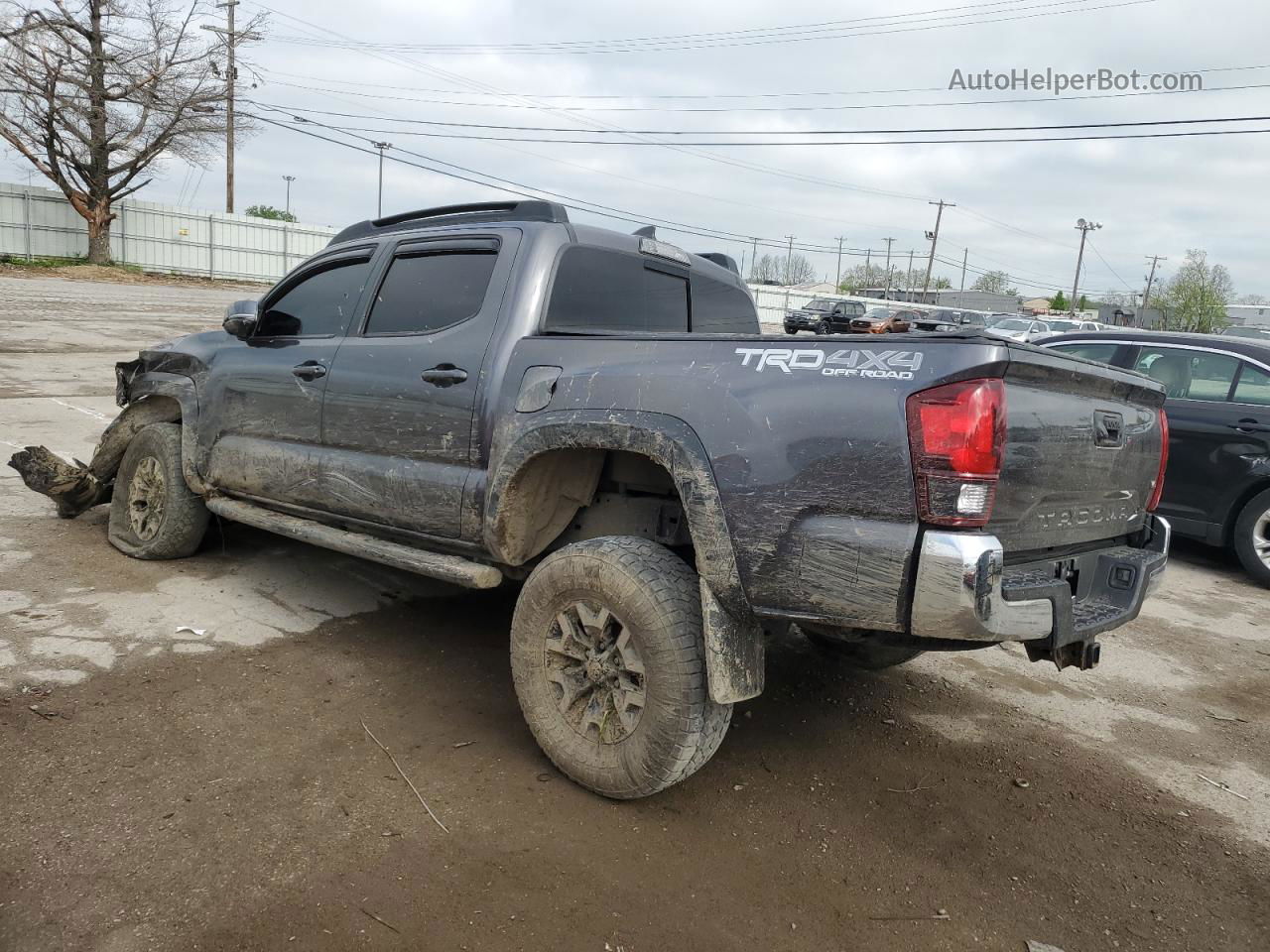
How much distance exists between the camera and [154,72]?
112ft

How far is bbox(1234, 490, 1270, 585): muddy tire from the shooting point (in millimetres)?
6570

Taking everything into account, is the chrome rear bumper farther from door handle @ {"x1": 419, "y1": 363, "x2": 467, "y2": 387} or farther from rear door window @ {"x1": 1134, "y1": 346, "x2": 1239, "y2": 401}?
rear door window @ {"x1": 1134, "y1": 346, "x2": 1239, "y2": 401}

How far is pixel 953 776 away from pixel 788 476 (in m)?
1.56

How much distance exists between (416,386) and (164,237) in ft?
125

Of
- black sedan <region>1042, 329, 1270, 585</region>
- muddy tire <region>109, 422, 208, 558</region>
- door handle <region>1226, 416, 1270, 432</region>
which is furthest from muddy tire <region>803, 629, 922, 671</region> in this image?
door handle <region>1226, 416, 1270, 432</region>

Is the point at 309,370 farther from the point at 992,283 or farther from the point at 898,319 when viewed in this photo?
the point at 992,283

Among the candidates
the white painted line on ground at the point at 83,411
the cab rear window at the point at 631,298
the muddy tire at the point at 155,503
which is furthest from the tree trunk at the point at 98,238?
the cab rear window at the point at 631,298

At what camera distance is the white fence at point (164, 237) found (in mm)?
33250

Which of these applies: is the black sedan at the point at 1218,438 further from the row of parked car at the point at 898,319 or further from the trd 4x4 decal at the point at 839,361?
the row of parked car at the point at 898,319

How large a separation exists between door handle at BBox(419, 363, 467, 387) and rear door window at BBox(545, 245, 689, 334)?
389mm

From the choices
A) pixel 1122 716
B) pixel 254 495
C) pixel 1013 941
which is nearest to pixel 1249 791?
pixel 1122 716

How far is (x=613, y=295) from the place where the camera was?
396 centimetres

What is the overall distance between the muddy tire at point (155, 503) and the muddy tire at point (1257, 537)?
691 centimetres

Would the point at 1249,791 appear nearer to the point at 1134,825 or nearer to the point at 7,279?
the point at 1134,825
